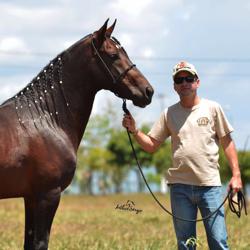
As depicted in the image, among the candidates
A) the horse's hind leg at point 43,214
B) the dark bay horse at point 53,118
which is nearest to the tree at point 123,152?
the dark bay horse at point 53,118

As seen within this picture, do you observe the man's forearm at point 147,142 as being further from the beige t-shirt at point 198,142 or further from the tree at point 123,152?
the tree at point 123,152

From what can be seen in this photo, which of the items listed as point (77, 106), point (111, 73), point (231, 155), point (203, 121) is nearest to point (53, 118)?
point (77, 106)

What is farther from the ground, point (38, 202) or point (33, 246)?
point (38, 202)

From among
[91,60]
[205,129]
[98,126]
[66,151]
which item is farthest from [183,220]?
[98,126]

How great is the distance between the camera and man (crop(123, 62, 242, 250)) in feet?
21.5

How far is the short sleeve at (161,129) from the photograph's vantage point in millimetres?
6887

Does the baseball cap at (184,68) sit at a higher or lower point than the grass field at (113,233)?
higher

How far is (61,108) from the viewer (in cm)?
657

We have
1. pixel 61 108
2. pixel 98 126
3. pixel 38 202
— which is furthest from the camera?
pixel 98 126

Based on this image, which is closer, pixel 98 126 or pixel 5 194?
pixel 5 194

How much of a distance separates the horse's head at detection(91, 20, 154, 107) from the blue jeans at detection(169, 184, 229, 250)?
3.09 feet

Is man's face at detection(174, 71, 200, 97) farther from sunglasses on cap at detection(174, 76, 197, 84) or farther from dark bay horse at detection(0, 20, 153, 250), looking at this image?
dark bay horse at detection(0, 20, 153, 250)

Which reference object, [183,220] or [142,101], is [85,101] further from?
[183,220]

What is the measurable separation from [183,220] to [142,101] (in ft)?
4.01
